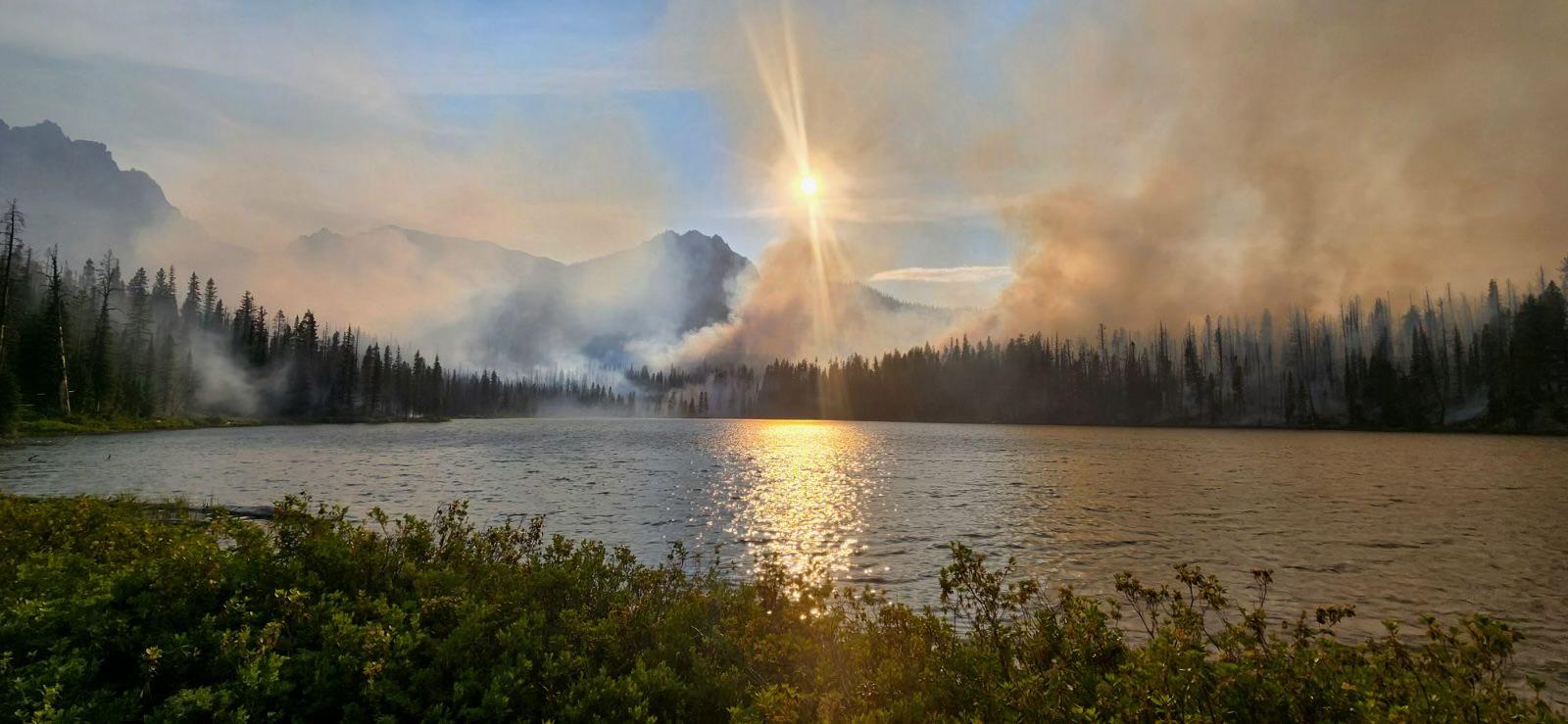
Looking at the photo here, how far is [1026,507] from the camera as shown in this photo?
144 ft

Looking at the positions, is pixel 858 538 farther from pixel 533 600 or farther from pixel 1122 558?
pixel 533 600

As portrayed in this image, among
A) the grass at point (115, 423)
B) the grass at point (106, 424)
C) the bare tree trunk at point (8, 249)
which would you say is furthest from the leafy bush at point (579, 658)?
the bare tree trunk at point (8, 249)

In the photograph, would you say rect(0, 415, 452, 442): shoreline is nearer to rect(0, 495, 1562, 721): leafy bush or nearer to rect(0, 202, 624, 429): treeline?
rect(0, 202, 624, 429): treeline

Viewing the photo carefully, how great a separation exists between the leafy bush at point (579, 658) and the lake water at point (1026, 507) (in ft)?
40.2

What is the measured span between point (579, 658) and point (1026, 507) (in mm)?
40276

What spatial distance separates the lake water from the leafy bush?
12241mm

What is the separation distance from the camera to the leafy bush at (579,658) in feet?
25.4

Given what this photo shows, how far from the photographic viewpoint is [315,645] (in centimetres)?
955

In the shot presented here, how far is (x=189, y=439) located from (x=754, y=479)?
99.5 metres

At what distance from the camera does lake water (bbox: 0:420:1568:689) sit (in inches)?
982

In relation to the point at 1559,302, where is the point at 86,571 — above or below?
below

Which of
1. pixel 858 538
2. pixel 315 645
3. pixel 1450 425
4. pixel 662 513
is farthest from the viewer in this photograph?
pixel 1450 425

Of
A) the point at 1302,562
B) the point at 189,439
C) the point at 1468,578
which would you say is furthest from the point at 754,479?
the point at 189,439

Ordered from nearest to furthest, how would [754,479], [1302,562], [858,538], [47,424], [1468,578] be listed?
[1468,578] → [1302,562] → [858,538] → [754,479] → [47,424]
